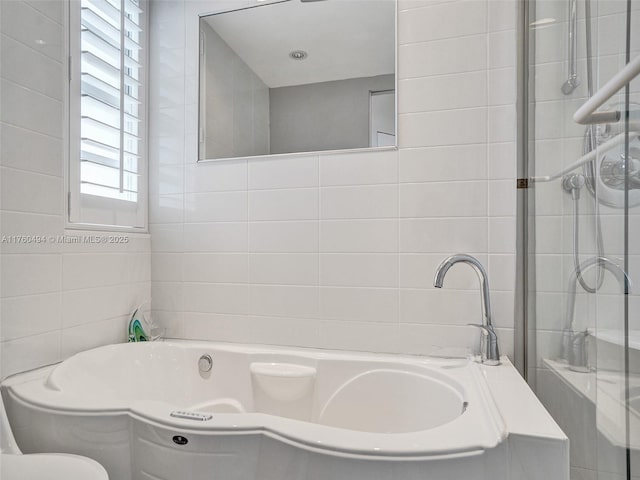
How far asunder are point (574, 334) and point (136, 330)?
1.64m

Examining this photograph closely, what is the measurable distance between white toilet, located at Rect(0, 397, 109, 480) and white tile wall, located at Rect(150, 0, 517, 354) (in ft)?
2.67

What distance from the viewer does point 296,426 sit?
0.90 meters

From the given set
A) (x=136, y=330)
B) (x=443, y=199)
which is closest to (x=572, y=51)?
(x=443, y=199)

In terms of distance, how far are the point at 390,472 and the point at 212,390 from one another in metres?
1.00

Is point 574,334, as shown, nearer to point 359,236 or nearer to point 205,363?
point 359,236

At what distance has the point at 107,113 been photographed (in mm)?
1654

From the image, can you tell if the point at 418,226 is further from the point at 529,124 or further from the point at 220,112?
the point at 220,112

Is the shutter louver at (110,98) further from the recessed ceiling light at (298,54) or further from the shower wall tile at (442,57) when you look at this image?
the shower wall tile at (442,57)

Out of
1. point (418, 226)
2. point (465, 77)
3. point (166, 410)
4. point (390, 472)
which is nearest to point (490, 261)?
point (418, 226)

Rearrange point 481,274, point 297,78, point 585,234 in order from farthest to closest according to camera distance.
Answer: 1. point 297,78
2. point 481,274
3. point 585,234

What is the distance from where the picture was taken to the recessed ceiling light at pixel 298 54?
1720 mm

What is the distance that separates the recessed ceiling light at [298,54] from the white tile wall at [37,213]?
0.90m

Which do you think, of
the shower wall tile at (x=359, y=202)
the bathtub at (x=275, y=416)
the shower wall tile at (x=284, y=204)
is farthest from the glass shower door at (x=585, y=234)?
the shower wall tile at (x=284, y=204)

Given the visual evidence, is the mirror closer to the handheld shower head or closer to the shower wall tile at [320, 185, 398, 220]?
the shower wall tile at [320, 185, 398, 220]
